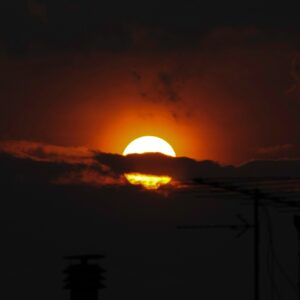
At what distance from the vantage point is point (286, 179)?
587 inches

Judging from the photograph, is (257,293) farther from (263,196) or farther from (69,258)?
(69,258)

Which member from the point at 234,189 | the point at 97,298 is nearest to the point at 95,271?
the point at 97,298

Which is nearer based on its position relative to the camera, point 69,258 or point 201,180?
point 201,180

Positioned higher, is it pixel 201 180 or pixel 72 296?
pixel 201 180

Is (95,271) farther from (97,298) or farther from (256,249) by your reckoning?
(256,249)

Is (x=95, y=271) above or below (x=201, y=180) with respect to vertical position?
below

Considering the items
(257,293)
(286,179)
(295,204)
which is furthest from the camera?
(295,204)

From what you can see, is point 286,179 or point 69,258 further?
point 69,258

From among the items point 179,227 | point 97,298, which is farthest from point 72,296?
point 179,227

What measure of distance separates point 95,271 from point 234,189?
514cm

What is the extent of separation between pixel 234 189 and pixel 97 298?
5442 millimetres

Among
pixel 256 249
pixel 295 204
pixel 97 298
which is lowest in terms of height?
pixel 97 298

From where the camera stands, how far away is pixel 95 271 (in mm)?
19516

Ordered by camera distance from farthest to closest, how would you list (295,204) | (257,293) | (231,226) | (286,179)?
(231,226) < (295,204) < (257,293) < (286,179)
